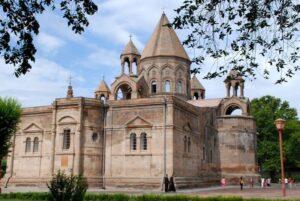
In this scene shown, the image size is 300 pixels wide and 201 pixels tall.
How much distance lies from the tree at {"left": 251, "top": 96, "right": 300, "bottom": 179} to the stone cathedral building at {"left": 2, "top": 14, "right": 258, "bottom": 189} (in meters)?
14.2

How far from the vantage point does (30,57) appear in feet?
27.8

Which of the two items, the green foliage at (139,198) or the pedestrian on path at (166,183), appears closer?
the green foliage at (139,198)

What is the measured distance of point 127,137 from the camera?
103 ft

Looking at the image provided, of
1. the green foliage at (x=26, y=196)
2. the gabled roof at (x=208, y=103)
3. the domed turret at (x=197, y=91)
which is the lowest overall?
the green foliage at (x=26, y=196)

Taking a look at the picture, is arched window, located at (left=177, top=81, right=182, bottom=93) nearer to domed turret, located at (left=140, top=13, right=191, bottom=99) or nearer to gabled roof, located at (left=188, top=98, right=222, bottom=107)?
domed turret, located at (left=140, top=13, right=191, bottom=99)

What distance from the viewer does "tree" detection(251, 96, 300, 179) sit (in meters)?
51.4

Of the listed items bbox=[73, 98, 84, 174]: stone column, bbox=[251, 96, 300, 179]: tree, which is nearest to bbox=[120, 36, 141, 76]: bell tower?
bbox=[73, 98, 84, 174]: stone column

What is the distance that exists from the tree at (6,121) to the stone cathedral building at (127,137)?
7.39 metres

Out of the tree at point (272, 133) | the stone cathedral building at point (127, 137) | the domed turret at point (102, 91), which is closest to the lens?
the stone cathedral building at point (127, 137)

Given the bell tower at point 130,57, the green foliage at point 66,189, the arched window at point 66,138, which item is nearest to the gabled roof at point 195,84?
the bell tower at point 130,57

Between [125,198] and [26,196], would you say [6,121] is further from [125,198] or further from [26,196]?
[125,198]

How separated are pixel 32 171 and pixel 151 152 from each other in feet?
35.5

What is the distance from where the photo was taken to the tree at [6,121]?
23641 mm

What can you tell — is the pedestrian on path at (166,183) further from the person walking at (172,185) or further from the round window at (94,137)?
the round window at (94,137)
